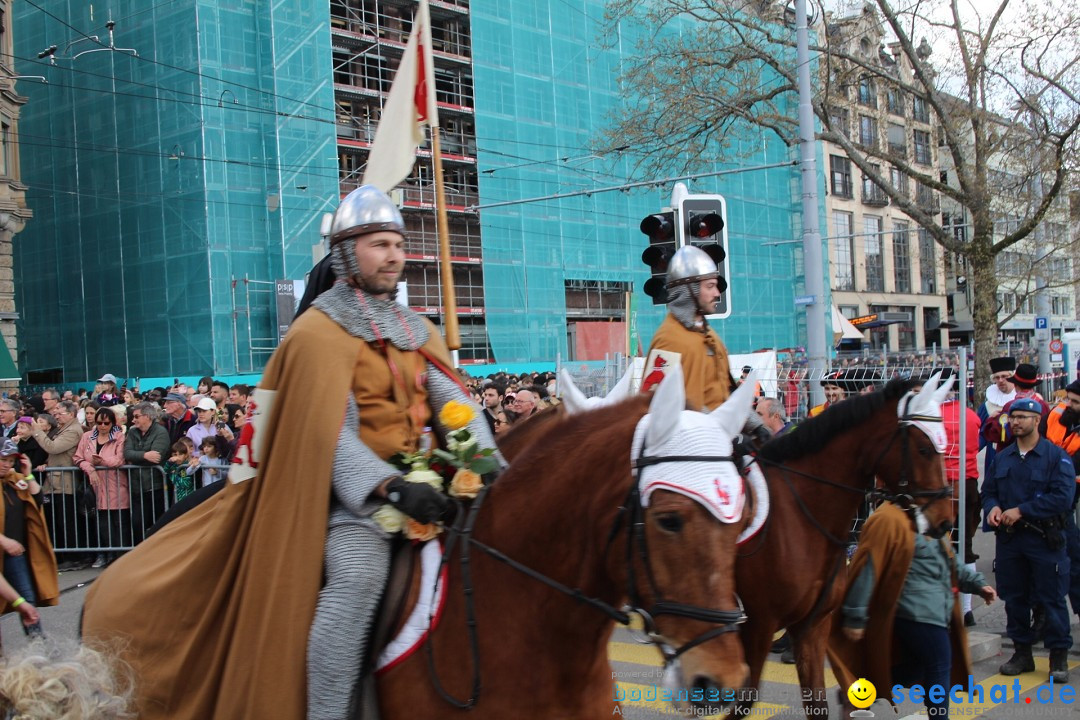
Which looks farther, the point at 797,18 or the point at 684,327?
the point at 797,18

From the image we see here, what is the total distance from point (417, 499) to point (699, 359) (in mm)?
3306

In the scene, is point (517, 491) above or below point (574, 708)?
above

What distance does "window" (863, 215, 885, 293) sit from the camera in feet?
180

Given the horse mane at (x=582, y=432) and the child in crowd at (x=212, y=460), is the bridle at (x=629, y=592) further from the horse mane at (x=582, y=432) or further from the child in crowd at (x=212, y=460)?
the child in crowd at (x=212, y=460)

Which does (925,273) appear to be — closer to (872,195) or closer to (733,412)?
(872,195)

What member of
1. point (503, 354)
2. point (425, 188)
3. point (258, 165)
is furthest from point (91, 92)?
point (503, 354)

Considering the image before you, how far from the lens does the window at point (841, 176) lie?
5231 cm

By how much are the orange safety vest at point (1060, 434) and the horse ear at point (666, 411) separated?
21.5 feet

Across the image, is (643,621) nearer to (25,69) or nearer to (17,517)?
(17,517)

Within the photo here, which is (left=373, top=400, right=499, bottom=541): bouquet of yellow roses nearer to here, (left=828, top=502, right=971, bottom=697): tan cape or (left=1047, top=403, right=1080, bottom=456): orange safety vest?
(left=828, top=502, right=971, bottom=697): tan cape

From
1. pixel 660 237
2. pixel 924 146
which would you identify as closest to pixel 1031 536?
pixel 660 237

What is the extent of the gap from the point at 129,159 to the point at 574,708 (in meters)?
31.5

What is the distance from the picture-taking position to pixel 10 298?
26.5 meters

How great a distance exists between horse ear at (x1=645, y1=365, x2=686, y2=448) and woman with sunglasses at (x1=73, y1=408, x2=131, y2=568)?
1050 centimetres
